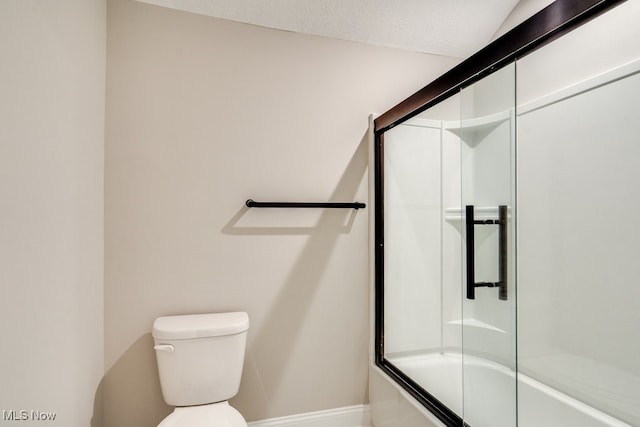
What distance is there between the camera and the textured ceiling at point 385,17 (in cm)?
176

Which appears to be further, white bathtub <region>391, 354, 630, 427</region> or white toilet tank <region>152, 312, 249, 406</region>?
white toilet tank <region>152, 312, 249, 406</region>

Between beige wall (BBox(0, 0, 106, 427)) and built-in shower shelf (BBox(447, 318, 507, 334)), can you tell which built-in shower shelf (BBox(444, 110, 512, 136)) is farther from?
beige wall (BBox(0, 0, 106, 427))

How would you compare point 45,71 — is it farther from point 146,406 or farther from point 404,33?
point 404,33

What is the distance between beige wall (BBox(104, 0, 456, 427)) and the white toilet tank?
21 centimetres

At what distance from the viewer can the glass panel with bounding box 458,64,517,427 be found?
3.67 ft

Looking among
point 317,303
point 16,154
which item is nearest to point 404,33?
point 317,303

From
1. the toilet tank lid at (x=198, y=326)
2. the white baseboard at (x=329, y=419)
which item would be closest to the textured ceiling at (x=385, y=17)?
the toilet tank lid at (x=198, y=326)

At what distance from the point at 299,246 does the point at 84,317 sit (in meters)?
1.01

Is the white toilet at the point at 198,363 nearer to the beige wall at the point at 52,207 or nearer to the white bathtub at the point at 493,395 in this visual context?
the beige wall at the point at 52,207

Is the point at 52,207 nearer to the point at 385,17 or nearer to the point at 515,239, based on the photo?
the point at 515,239

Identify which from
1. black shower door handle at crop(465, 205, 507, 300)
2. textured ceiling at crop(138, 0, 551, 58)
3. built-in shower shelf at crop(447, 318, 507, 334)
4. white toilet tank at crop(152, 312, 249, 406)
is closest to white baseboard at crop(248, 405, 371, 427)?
white toilet tank at crop(152, 312, 249, 406)

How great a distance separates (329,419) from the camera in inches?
75.3

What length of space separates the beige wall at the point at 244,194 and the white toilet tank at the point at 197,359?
0.70ft

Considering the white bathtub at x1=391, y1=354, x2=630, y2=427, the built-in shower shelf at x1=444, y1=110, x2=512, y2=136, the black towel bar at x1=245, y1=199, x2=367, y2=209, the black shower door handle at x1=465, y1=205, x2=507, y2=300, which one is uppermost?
the built-in shower shelf at x1=444, y1=110, x2=512, y2=136
